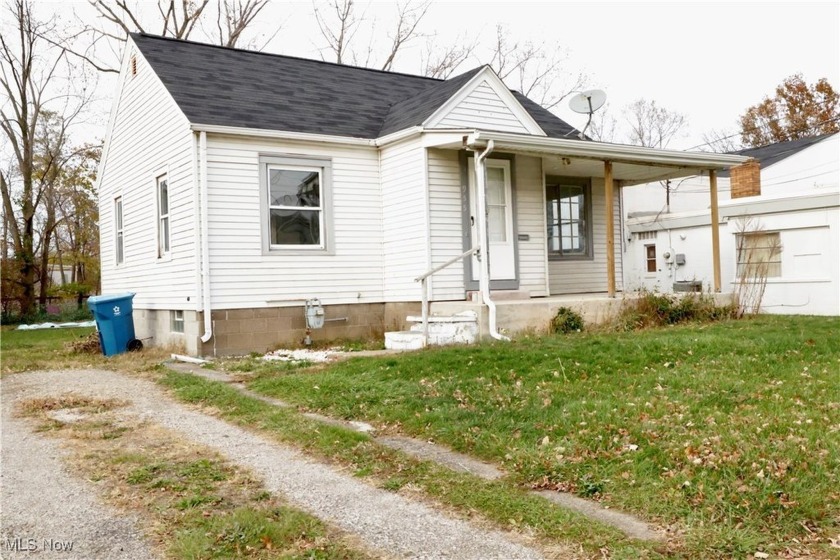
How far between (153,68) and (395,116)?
13.8 feet

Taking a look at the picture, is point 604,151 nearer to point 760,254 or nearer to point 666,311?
point 666,311

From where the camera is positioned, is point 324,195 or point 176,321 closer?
point 324,195

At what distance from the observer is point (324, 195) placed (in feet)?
37.7

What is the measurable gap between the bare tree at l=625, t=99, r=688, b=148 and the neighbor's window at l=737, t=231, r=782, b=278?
2676cm

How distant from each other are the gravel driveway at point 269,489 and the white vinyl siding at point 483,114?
7.45 m

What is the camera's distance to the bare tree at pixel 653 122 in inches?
1593

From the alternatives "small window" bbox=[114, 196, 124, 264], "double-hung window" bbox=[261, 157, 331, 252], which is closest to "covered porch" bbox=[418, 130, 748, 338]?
"double-hung window" bbox=[261, 157, 331, 252]

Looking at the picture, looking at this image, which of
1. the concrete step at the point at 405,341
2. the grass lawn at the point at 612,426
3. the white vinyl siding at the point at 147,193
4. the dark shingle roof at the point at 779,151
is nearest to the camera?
the grass lawn at the point at 612,426

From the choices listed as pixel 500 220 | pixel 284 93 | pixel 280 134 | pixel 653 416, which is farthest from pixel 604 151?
pixel 653 416

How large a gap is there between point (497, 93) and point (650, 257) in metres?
7.76

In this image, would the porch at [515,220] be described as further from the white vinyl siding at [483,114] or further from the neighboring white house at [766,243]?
the neighboring white house at [766,243]

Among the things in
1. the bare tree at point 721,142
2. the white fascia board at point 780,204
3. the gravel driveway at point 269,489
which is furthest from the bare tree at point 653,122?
the gravel driveway at point 269,489

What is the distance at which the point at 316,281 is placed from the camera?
37.4ft

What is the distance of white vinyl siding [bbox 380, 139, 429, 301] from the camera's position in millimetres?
11125
